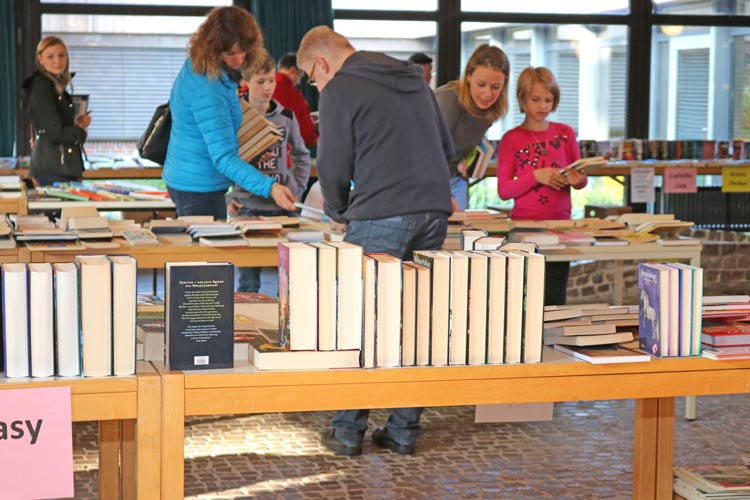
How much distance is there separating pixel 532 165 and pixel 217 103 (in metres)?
1.46

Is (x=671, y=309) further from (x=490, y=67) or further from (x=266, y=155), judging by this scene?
(x=266, y=155)

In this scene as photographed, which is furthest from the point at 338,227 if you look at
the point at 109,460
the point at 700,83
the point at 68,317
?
the point at 700,83

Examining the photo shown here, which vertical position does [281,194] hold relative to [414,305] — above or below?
above

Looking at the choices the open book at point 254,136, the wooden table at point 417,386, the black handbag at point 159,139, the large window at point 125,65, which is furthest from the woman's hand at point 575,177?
the large window at point 125,65

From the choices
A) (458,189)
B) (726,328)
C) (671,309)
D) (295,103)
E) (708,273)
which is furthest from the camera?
(708,273)

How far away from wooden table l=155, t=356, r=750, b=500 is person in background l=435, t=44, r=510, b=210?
7.27ft

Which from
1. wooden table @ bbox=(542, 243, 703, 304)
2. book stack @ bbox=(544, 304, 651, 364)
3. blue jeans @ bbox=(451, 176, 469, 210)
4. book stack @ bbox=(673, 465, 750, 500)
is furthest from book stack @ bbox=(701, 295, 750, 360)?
blue jeans @ bbox=(451, 176, 469, 210)

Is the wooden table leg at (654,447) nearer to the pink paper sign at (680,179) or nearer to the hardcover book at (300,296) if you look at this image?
the hardcover book at (300,296)

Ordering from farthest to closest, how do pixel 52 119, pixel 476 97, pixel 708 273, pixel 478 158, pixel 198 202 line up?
pixel 708 273
pixel 52 119
pixel 478 158
pixel 476 97
pixel 198 202

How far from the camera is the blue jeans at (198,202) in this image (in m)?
4.45

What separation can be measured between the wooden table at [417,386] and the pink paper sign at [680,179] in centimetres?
585

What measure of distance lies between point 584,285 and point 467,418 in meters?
3.20

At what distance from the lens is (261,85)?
5.07 m

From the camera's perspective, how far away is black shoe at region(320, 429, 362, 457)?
3.90m
